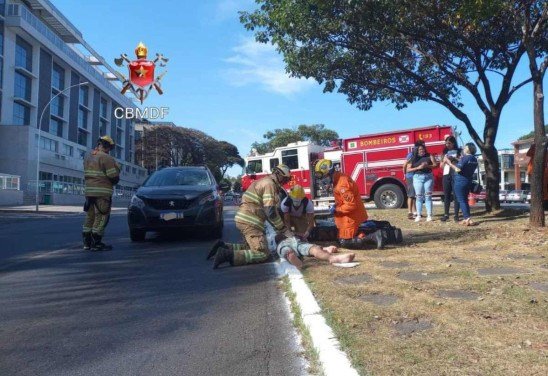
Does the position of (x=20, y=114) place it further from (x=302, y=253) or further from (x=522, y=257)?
(x=522, y=257)

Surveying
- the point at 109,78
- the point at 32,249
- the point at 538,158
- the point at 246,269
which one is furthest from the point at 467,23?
the point at 109,78

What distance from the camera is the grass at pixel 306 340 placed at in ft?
9.70

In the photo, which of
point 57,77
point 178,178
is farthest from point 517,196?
point 57,77

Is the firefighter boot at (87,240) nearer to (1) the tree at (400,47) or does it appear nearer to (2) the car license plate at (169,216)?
(2) the car license plate at (169,216)

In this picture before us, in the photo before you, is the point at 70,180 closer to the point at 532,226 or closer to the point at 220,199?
the point at 220,199

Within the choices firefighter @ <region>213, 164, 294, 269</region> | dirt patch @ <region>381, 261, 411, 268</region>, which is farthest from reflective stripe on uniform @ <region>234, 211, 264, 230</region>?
dirt patch @ <region>381, 261, 411, 268</region>

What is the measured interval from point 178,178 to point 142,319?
19.0ft

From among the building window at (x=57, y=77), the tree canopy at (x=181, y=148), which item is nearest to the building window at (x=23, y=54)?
the building window at (x=57, y=77)

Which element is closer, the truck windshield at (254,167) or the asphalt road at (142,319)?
the asphalt road at (142,319)

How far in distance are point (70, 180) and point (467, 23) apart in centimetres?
5309

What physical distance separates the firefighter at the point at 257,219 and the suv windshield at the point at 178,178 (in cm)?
328

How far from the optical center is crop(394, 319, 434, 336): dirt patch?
3359mm

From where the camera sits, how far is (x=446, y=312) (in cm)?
372

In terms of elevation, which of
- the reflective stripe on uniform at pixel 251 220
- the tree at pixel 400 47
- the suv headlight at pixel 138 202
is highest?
the tree at pixel 400 47
